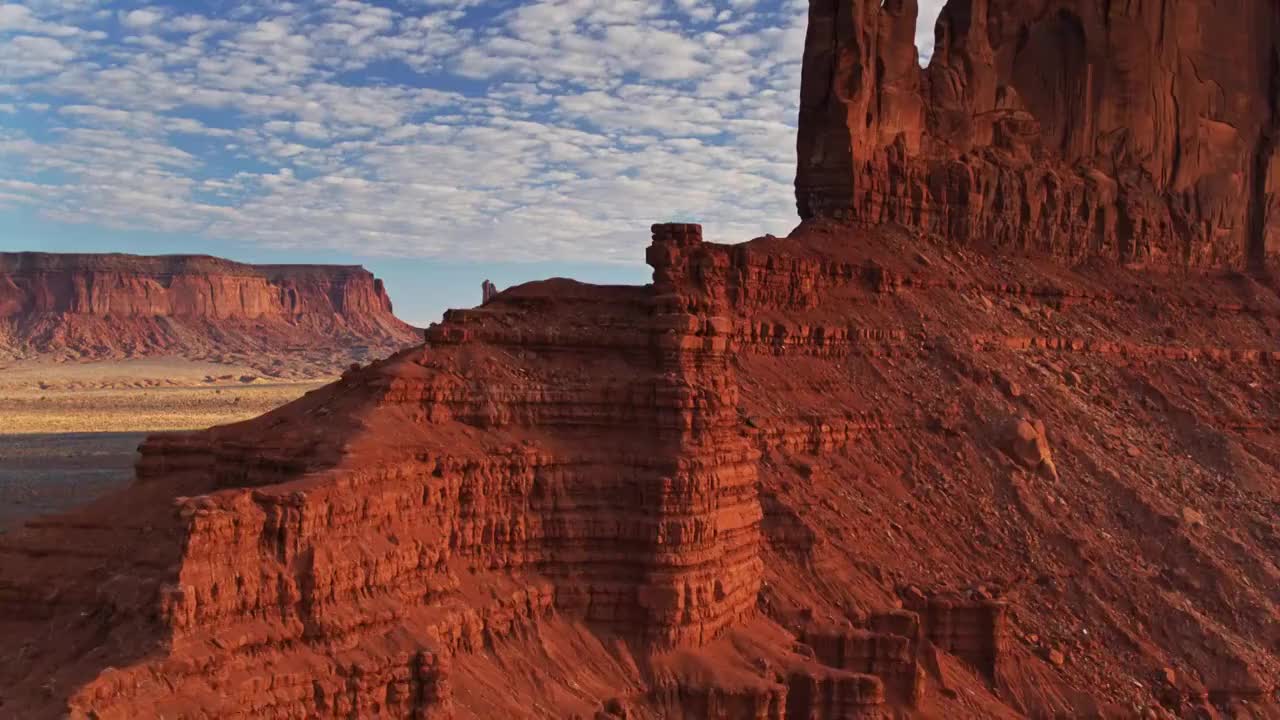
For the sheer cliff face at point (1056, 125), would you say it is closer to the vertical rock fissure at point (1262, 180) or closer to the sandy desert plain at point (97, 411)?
the vertical rock fissure at point (1262, 180)

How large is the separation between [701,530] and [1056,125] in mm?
35893

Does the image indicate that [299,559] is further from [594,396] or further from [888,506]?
[888,506]

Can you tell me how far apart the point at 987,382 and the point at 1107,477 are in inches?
172

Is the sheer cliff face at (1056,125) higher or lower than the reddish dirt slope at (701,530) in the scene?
higher

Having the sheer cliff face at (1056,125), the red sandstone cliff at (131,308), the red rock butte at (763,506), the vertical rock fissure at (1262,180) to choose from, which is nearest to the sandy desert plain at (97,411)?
the red sandstone cliff at (131,308)

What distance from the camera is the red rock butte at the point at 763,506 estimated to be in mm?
17094

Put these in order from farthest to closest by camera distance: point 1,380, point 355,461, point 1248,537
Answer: point 1,380 < point 1248,537 < point 355,461

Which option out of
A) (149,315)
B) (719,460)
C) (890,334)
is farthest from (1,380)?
(719,460)

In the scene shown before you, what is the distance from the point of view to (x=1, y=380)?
14175 cm

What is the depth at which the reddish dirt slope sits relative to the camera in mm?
16875

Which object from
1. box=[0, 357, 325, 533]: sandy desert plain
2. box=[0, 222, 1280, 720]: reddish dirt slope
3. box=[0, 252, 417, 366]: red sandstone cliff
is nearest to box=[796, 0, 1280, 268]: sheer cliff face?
box=[0, 222, 1280, 720]: reddish dirt slope

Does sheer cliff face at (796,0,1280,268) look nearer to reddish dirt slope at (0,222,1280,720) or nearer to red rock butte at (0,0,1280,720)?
red rock butte at (0,0,1280,720)

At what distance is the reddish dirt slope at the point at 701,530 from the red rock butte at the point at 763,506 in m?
0.07

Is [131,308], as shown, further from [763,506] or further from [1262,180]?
[763,506]
